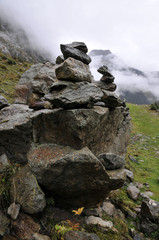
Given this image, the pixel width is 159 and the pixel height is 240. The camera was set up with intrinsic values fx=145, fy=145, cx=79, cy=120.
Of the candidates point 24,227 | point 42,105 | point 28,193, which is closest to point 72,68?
point 42,105

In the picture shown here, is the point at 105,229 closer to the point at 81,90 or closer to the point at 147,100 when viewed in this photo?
the point at 81,90

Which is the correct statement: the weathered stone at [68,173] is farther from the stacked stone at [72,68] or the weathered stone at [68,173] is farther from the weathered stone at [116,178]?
the stacked stone at [72,68]

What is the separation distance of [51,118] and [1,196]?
470 centimetres

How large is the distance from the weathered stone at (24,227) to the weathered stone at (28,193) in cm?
32

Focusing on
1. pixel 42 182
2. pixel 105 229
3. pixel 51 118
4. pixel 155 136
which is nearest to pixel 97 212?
pixel 105 229

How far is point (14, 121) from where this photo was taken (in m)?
9.28

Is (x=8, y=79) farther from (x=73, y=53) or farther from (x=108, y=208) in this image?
(x=108, y=208)

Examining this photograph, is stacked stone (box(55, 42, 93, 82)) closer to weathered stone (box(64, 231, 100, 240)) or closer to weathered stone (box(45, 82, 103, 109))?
weathered stone (box(45, 82, 103, 109))

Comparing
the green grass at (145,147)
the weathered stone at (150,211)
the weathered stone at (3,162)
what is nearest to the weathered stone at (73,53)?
the weathered stone at (3,162)

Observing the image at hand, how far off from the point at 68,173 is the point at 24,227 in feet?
9.68

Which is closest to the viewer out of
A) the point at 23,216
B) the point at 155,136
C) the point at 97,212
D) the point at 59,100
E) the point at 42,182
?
the point at 23,216

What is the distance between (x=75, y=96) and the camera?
8.66 metres

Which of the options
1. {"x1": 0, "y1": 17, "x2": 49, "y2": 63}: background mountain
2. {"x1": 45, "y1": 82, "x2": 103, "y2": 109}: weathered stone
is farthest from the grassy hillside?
{"x1": 0, "y1": 17, "x2": 49, "y2": 63}: background mountain

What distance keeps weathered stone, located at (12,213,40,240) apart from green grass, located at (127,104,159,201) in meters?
12.3
